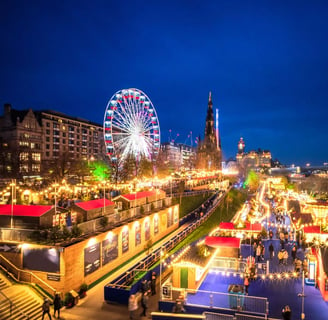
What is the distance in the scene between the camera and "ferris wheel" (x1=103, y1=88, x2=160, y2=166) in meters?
39.7

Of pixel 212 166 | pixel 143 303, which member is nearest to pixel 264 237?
pixel 143 303

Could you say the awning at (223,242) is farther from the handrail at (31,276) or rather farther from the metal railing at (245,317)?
the handrail at (31,276)

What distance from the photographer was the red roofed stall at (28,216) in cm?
1861

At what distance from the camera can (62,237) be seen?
1756 cm

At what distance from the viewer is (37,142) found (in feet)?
237

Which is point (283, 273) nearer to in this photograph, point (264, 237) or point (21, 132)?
point (264, 237)

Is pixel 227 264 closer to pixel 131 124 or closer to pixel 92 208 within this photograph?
pixel 92 208

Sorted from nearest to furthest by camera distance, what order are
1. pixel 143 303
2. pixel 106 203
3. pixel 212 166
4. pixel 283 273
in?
pixel 143 303
pixel 283 273
pixel 106 203
pixel 212 166

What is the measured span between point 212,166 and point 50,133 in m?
67.8

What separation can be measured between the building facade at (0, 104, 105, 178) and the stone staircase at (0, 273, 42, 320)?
36813mm

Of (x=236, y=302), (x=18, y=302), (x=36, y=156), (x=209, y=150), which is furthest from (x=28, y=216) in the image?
(x=209, y=150)

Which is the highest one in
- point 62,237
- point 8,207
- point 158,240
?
point 8,207

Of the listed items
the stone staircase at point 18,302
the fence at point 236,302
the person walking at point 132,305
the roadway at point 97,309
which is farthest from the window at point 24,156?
the fence at point 236,302

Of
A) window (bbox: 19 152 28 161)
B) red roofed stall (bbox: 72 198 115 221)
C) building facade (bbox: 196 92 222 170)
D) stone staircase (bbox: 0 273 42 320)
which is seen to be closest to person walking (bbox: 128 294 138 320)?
stone staircase (bbox: 0 273 42 320)
